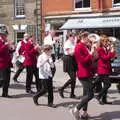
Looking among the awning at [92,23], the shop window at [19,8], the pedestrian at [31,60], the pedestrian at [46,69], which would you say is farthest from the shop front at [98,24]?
the pedestrian at [46,69]

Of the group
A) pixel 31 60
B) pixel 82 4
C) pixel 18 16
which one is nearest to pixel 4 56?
pixel 31 60

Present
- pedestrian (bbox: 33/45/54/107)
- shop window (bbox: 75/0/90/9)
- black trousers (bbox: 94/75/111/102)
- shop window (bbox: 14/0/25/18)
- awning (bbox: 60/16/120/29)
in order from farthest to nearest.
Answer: shop window (bbox: 14/0/25/18) → shop window (bbox: 75/0/90/9) → awning (bbox: 60/16/120/29) → black trousers (bbox: 94/75/111/102) → pedestrian (bbox: 33/45/54/107)

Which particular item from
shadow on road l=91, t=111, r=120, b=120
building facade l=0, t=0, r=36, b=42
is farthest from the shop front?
shadow on road l=91, t=111, r=120, b=120

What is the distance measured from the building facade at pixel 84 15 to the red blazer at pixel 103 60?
20.8 metres

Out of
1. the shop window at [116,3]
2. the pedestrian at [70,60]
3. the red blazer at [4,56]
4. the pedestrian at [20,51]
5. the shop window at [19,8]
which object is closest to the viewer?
the pedestrian at [70,60]

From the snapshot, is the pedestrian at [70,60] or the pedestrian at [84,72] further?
the pedestrian at [70,60]

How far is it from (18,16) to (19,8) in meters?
0.77

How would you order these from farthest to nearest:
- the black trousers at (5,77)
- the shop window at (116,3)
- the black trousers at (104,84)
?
the shop window at (116,3) < the black trousers at (5,77) < the black trousers at (104,84)

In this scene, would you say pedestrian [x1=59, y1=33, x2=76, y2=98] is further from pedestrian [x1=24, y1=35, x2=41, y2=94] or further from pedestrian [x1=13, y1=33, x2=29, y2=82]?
pedestrian [x1=13, y1=33, x2=29, y2=82]

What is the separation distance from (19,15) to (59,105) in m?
25.9

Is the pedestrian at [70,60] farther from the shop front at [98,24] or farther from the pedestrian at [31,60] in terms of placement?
the shop front at [98,24]

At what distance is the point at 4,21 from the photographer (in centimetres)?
3766

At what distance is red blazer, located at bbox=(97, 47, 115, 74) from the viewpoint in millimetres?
11664

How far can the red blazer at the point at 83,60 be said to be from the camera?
33.6 feet
